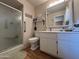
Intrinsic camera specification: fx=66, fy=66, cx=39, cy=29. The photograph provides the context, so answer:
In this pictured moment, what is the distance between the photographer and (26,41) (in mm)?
3117

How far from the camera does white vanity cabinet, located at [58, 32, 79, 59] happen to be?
1.49 metres

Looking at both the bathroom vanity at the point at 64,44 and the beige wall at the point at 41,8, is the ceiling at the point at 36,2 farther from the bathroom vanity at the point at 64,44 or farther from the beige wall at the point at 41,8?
the bathroom vanity at the point at 64,44

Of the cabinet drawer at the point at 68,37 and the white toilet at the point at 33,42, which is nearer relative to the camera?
the cabinet drawer at the point at 68,37

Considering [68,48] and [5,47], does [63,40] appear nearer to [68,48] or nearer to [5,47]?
[68,48]

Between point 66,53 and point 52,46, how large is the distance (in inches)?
18.4

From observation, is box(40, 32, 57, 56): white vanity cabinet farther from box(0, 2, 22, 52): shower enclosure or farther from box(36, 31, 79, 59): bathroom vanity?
box(0, 2, 22, 52): shower enclosure

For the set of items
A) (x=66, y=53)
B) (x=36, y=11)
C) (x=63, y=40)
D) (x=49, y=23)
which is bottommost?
(x=66, y=53)

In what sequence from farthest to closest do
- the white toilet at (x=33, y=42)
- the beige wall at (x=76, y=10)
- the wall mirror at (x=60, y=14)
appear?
the white toilet at (x=33, y=42)
the wall mirror at (x=60, y=14)
the beige wall at (x=76, y=10)

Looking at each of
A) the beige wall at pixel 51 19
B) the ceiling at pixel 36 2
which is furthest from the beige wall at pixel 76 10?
the ceiling at pixel 36 2

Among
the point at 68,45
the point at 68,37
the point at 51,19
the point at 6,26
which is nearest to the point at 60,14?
the point at 51,19


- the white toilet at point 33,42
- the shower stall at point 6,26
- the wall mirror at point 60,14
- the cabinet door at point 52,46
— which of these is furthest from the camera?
the white toilet at point 33,42

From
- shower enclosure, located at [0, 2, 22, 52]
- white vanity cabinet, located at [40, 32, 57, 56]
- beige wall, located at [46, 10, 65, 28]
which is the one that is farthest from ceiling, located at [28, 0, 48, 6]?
white vanity cabinet, located at [40, 32, 57, 56]

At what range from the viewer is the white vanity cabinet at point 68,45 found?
1.49m

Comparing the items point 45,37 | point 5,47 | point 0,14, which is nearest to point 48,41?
point 45,37
